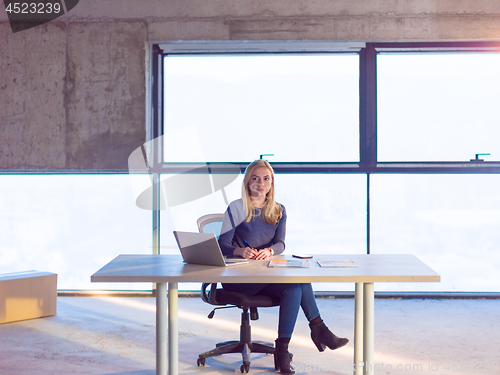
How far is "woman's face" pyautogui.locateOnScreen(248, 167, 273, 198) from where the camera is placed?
3.13 meters

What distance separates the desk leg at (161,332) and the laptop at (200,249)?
22 centimetres

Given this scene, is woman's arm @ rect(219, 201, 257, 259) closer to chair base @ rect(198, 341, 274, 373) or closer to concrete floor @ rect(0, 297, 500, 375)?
chair base @ rect(198, 341, 274, 373)

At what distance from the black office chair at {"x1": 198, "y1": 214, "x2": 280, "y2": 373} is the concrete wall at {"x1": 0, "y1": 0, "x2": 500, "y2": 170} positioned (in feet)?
6.51

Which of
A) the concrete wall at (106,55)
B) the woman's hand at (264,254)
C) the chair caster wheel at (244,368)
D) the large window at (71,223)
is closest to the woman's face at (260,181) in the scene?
the woman's hand at (264,254)

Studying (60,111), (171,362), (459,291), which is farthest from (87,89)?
(459,291)

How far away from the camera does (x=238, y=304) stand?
9.23 feet

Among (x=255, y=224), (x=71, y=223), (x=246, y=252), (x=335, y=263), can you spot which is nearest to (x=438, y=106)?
(x=255, y=224)

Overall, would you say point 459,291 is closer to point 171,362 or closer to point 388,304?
point 388,304

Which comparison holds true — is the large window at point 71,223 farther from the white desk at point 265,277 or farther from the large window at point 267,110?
the white desk at point 265,277

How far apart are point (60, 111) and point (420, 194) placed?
3.88m

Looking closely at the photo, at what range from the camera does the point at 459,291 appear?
16.3 ft

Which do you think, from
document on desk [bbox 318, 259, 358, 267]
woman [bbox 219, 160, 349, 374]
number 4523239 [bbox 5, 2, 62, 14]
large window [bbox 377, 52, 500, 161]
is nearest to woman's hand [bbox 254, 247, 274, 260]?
woman [bbox 219, 160, 349, 374]

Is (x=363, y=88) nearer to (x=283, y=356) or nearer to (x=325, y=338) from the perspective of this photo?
Result: (x=325, y=338)

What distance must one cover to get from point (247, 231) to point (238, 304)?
1.75ft
